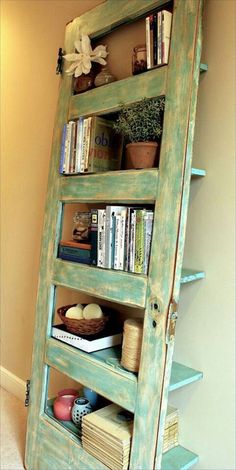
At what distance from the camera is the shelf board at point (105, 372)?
4.34ft

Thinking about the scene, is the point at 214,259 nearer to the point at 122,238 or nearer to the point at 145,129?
the point at 122,238

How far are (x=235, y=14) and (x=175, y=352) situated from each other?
1.27 m

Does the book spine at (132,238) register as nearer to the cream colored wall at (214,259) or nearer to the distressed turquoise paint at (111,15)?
the cream colored wall at (214,259)

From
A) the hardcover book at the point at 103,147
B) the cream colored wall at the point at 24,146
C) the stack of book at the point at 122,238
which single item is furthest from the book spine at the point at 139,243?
the cream colored wall at the point at 24,146

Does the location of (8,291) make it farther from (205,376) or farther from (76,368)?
(205,376)

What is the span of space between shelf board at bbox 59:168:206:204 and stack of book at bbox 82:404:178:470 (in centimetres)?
83

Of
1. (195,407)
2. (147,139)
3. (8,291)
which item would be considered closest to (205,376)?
(195,407)

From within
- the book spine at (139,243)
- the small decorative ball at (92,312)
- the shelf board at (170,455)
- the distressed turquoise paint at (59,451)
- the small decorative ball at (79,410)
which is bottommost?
the distressed turquoise paint at (59,451)

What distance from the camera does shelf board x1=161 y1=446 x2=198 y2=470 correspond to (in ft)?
4.48

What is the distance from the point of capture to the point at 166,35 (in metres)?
1.27

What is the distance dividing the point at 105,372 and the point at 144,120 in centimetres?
93

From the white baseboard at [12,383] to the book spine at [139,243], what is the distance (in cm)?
151

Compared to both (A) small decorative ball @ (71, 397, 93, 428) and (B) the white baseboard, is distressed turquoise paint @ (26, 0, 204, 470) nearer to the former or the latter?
(A) small decorative ball @ (71, 397, 93, 428)

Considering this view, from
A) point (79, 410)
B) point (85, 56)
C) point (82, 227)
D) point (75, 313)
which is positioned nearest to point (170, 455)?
point (79, 410)
